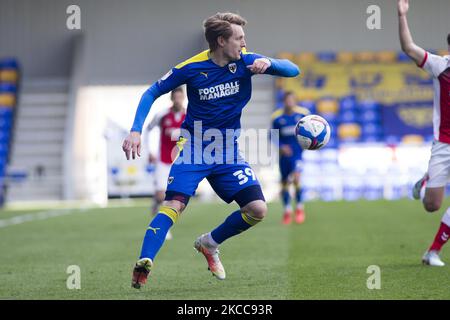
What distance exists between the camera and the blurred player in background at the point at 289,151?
45.2ft

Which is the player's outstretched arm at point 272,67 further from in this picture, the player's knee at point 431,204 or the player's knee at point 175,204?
the player's knee at point 431,204

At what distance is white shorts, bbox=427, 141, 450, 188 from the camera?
24.3 ft

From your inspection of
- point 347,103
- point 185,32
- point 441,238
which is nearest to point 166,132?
point 441,238

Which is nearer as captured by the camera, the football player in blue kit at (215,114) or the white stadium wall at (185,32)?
the football player in blue kit at (215,114)

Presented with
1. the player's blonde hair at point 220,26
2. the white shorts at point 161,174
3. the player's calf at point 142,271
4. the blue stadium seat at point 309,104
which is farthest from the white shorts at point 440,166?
the blue stadium seat at point 309,104

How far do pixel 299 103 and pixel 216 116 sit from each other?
22.4m

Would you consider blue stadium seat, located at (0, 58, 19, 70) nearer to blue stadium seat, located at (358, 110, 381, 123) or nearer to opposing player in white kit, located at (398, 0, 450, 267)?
blue stadium seat, located at (358, 110, 381, 123)

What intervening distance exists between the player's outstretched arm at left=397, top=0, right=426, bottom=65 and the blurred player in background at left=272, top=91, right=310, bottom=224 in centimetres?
644

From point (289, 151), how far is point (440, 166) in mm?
6714

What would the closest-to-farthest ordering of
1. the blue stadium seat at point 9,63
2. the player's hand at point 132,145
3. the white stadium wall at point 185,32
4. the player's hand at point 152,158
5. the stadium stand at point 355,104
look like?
the player's hand at point 132,145, the player's hand at point 152,158, the stadium stand at point 355,104, the white stadium wall at point 185,32, the blue stadium seat at point 9,63

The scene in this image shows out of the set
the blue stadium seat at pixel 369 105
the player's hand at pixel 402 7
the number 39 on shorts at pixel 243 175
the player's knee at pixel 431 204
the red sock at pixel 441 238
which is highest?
the blue stadium seat at pixel 369 105
